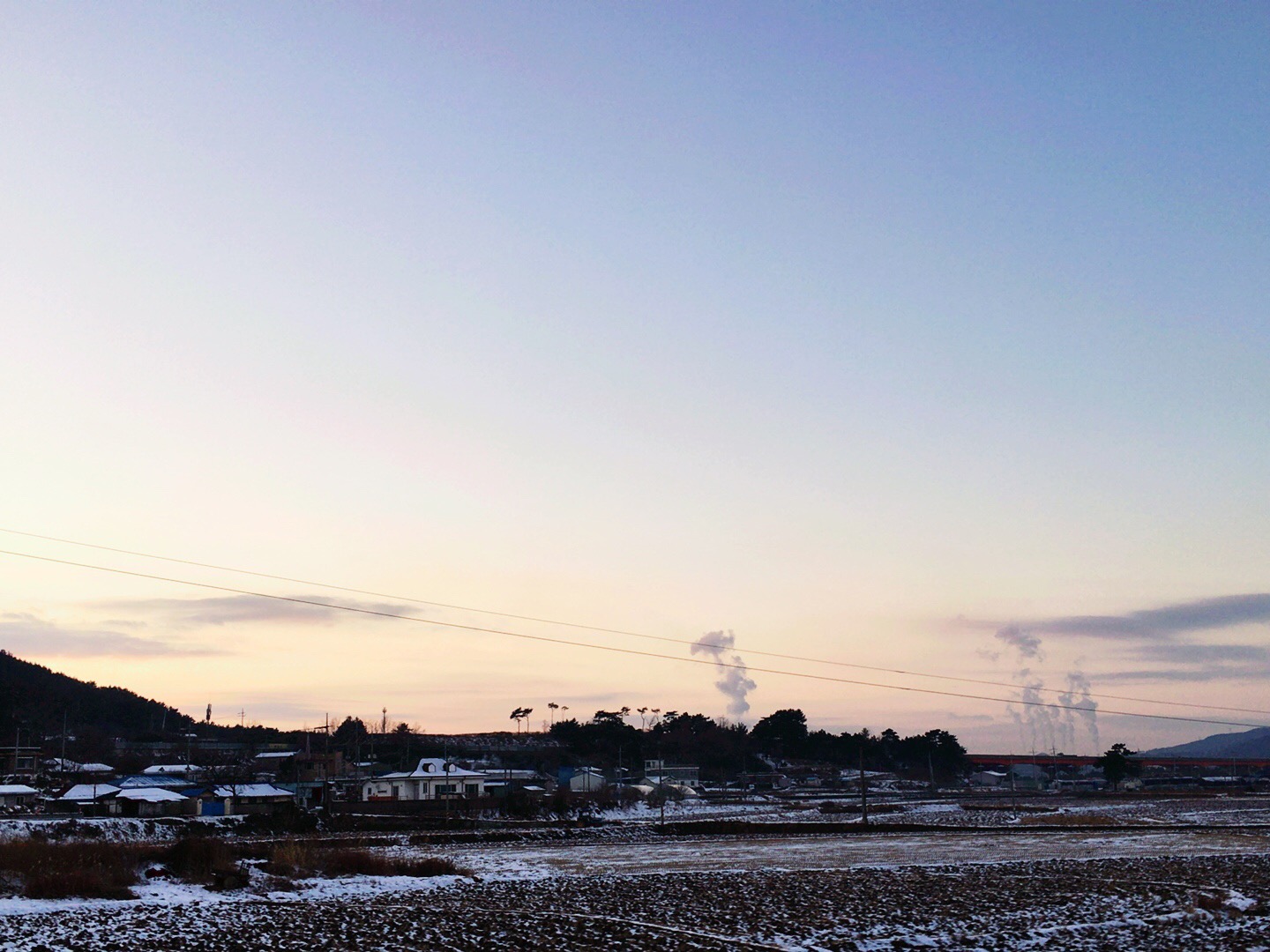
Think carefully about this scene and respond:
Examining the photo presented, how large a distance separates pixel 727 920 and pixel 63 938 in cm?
1583

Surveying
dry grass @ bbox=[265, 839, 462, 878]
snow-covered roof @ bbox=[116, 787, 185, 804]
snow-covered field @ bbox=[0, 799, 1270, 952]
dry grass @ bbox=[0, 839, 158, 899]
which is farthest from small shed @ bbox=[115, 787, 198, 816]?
dry grass @ bbox=[0, 839, 158, 899]

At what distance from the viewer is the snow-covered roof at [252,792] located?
293ft

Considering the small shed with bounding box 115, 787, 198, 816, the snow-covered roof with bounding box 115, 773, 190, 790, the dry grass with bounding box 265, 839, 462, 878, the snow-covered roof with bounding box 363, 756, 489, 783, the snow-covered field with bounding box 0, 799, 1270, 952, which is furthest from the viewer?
the snow-covered roof with bounding box 363, 756, 489, 783

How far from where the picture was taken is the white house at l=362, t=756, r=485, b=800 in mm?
110562

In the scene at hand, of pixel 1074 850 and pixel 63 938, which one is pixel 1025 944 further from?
pixel 1074 850

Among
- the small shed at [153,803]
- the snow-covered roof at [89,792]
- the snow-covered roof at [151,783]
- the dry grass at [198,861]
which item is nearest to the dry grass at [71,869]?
the dry grass at [198,861]

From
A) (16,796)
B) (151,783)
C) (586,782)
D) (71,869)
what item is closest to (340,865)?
(71,869)

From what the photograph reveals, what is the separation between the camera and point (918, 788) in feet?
550

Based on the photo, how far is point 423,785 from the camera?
11181cm

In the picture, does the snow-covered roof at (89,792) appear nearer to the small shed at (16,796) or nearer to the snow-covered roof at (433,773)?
the small shed at (16,796)

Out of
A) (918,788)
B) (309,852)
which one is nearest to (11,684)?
(918,788)

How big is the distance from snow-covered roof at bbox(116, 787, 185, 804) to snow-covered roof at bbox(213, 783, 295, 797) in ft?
14.3

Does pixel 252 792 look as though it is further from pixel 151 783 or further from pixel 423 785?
pixel 423 785

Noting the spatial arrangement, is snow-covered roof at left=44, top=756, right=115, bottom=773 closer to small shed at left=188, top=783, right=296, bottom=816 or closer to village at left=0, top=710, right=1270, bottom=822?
village at left=0, top=710, right=1270, bottom=822
